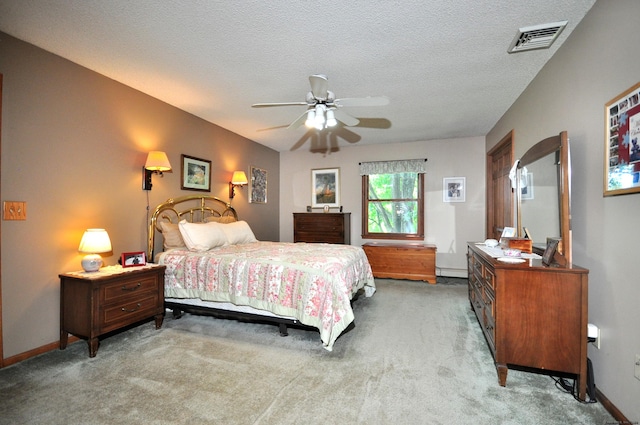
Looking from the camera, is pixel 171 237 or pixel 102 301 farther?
pixel 171 237

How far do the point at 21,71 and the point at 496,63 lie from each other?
4.20 metres

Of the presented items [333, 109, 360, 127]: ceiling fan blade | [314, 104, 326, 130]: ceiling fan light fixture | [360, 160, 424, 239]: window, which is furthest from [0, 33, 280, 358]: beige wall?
[360, 160, 424, 239]: window

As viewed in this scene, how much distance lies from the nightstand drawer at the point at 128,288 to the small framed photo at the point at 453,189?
195 inches

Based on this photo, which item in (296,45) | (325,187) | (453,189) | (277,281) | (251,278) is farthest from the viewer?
(325,187)

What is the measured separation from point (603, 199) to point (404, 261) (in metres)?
3.45

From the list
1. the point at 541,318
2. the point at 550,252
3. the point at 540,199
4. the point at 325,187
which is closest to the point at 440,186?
the point at 325,187

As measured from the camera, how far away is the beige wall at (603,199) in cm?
162

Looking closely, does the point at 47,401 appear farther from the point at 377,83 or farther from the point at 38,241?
the point at 377,83

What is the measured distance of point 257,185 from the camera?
577 cm

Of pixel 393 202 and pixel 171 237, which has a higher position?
pixel 393 202

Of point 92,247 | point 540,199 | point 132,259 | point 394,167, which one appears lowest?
point 132,259

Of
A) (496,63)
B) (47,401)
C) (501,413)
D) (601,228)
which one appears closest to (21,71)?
(47,401)

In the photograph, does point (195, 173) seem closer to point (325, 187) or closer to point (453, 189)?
point (325, 187)

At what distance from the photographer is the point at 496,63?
272cm
